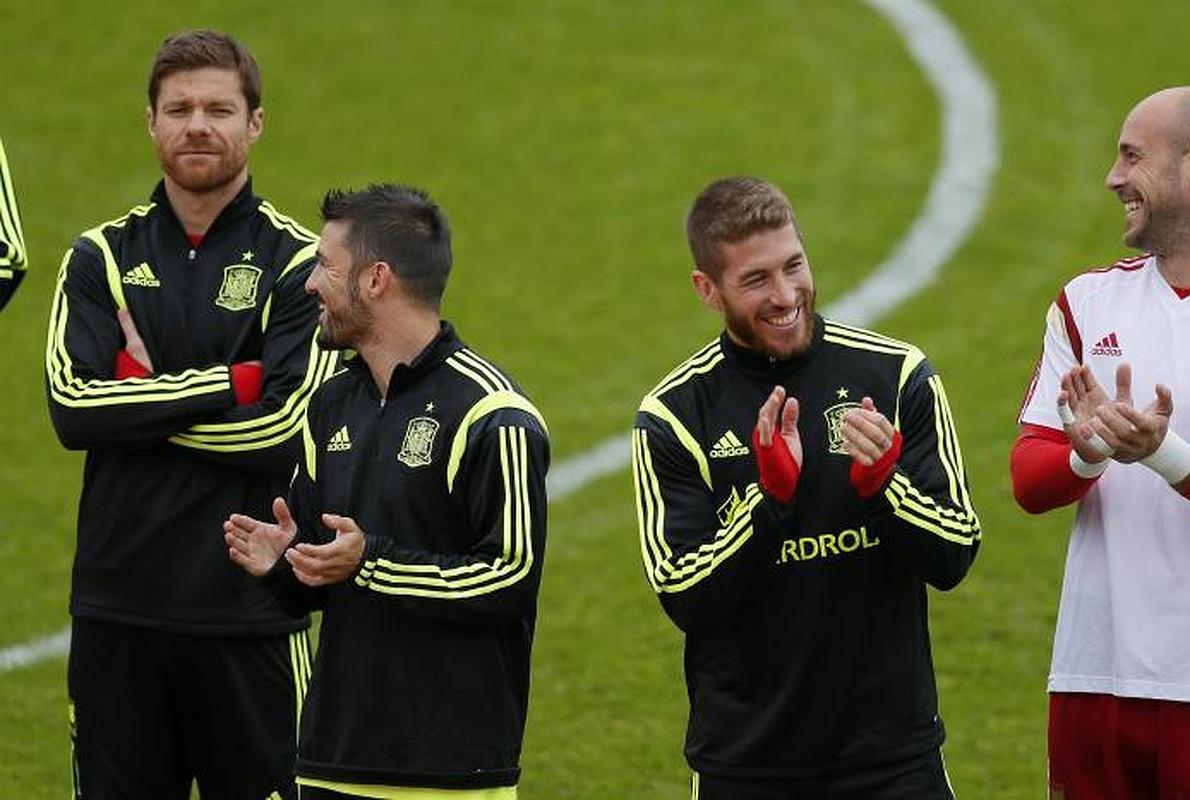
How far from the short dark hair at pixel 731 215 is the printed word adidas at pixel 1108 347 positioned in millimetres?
814

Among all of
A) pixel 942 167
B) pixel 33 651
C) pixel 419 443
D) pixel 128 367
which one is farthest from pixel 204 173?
pixel 942 167

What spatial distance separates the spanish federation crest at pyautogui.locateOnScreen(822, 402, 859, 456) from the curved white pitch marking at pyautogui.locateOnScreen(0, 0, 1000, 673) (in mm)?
5889

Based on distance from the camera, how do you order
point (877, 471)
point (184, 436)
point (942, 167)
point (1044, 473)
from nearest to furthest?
1. point (877, 471)
2. point (1044, 473)
3. point (184, 436)
4. point (942, 167)

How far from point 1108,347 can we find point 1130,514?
Answer: 41cm

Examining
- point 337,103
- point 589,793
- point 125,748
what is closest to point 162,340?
point 125,748

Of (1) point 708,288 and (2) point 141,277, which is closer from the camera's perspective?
(1) point 708,288

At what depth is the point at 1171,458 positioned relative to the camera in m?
5.68

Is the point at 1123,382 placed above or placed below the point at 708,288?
below

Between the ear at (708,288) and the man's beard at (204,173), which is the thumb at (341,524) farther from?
the man's beard at (204,173)

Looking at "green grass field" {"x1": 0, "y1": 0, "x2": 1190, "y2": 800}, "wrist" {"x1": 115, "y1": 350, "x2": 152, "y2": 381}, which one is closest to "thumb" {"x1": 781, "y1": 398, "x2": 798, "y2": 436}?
"wrist" {"x1": 115, "y1": 350, "x2": 152, "y2": 381}

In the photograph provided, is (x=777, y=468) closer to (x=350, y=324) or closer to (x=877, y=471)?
(x=877, y=471)

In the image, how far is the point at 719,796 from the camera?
19.6 feet

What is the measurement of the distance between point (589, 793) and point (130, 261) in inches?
111

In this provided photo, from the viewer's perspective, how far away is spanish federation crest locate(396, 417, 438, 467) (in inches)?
233
